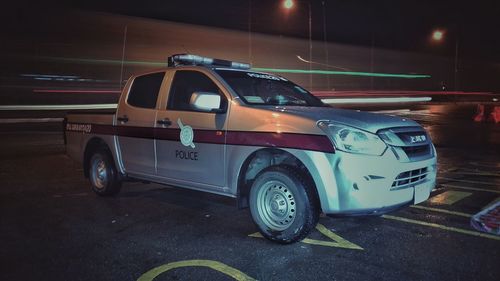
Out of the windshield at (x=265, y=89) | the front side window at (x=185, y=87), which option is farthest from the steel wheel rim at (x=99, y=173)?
the windshield at (x=265, y=89)

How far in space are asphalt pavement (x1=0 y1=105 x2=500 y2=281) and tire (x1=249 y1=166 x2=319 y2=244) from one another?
0.49ft

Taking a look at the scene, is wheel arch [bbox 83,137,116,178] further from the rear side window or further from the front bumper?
A: the front bumper

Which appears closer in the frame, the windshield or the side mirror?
the side mirror

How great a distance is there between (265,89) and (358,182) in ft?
6.48

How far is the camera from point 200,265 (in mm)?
3855

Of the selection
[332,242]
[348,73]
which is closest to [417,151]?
[332,242]

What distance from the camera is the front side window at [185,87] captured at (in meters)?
5.25

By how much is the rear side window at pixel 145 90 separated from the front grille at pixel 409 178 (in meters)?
3.08

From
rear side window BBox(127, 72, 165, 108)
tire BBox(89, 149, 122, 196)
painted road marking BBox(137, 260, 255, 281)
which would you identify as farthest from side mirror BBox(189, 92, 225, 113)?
tire BBox(89, 149, 122, 196)

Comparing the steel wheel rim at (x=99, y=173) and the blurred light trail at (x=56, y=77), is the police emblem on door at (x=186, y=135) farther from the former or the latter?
the blurred light trail at (x=56, y=77)

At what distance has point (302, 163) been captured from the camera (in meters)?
4.27

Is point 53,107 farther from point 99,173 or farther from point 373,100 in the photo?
point 373,100

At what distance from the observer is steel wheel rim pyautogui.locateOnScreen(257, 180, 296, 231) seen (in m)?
4.35

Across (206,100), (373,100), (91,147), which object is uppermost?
(373,100)
